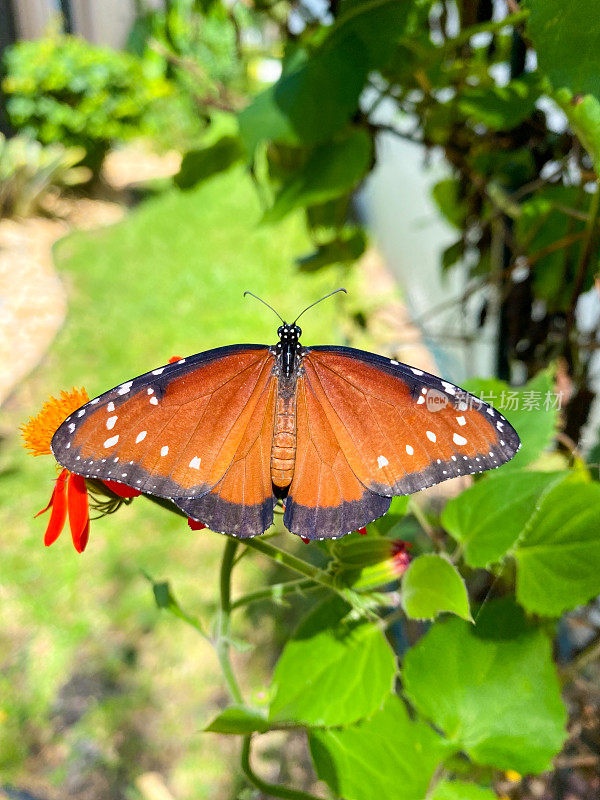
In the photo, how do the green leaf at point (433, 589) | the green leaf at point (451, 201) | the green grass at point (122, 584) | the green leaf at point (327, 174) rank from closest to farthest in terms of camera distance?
1. the green leaf at point (433, 589)
2. the green leaf at point (327, 174)
3. the green leaf at point (451, 201)
4. the green grass at point (122, 584)

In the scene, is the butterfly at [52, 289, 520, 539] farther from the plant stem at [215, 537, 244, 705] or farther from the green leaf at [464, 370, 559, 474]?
the green leaf at [464, 370, 559, 474]

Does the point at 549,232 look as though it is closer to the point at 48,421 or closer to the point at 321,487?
the point at 321,487

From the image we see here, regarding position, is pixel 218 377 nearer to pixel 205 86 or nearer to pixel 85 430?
pixel 85 430

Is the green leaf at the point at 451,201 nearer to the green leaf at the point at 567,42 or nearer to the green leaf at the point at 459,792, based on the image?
the green leaf at the point at 567,42

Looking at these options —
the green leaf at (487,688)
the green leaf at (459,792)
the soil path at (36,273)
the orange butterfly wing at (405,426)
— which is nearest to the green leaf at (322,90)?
the orange butterfly wing at (405,426)

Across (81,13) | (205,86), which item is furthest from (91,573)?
(81,13)

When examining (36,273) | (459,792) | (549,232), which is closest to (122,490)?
(459,792)
